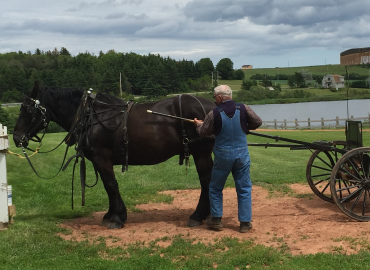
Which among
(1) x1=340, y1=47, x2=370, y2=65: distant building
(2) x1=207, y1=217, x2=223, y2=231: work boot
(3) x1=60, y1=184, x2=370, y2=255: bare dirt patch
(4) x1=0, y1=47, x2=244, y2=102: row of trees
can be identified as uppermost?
(4) x1=0, y1=47, x2=244, y2=102: row of trees

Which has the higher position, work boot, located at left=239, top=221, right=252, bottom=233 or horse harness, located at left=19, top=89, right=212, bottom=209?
horse harness, located at left=19, top=89, right=212, bottom=209

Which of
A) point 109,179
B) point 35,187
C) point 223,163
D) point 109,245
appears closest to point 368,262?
point 223,163

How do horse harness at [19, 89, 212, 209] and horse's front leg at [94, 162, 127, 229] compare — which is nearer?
horse harness at [19, 89, 212, 209]

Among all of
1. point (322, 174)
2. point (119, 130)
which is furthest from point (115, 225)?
point (322, 174)

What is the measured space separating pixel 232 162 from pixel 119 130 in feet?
6.38

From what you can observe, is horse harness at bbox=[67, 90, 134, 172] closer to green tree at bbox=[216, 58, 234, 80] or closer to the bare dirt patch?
the bare dirt patch

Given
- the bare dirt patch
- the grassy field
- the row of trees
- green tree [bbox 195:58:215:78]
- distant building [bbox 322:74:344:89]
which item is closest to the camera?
the grassy field

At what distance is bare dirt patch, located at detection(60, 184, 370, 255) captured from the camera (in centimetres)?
528

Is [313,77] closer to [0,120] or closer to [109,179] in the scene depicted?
[0,120]

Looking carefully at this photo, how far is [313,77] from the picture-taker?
88.3 metres

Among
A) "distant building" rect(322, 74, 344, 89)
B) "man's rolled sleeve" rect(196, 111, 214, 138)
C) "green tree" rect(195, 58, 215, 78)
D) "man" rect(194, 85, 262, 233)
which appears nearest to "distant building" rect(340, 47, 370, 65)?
"man" rect(194, 85, 262, 233)

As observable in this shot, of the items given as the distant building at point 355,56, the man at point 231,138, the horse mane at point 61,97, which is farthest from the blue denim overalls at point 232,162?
the distant building at point 355,56

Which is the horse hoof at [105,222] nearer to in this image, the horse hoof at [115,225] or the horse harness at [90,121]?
the horse hoof at [115,225]

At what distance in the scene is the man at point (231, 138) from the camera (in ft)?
18.0
